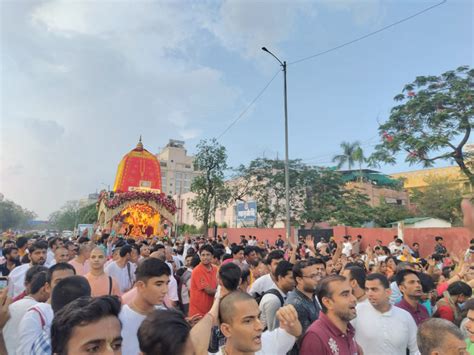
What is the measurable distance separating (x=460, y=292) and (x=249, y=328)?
3.66 metres

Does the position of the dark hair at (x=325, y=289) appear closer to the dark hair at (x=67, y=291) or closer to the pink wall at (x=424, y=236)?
the dark hair at (x=67, y=291)

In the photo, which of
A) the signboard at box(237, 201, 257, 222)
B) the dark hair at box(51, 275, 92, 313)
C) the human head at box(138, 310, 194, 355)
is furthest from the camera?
the signboard at box(237, 201, 257, 222)

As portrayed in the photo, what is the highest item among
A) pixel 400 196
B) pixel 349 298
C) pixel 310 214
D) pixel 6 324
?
pixel 400 196

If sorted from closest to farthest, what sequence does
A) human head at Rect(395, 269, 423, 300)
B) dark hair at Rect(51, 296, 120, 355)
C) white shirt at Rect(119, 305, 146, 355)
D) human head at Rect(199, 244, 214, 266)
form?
dark hair at Rect(51, 296, 120, 355) < white shirt at Rect(119, 305, 146, 355) < human head at Rect(395, 269, 423, 300) < human head at Rect(199, 244, 214, 266)

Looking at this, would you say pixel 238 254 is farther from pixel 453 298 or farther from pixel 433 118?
pixel 433 118

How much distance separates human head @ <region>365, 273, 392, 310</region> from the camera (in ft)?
11.0

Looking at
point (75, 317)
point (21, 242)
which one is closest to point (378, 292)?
point (75, 317)

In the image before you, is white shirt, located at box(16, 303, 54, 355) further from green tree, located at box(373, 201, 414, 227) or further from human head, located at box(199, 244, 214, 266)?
green tree, located at box(373, 201, 414, 227)

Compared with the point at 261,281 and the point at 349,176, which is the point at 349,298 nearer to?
the point at 261,281

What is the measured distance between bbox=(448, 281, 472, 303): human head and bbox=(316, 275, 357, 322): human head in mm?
2431

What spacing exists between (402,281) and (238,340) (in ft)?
8.80

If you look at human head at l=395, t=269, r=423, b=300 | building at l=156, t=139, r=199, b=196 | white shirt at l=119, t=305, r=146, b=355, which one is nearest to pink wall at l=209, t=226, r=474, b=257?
human head at l=395, t=269, r=423, b=300

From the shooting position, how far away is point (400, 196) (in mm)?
36812

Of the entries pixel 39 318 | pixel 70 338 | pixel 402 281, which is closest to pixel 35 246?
pixel 39 318
